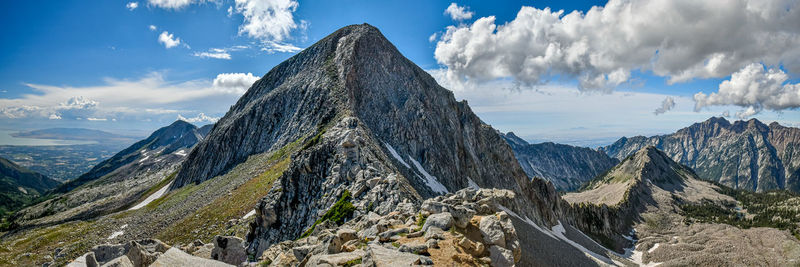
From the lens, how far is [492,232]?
16.4m

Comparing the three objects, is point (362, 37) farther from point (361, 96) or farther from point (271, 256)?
point (271, 256)

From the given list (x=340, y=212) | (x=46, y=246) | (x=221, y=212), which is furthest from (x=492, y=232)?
(x=46, y=246)

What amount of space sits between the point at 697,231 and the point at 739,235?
49.8 ft

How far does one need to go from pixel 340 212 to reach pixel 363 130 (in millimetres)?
27445

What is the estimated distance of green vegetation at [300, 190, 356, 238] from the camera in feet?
93.4

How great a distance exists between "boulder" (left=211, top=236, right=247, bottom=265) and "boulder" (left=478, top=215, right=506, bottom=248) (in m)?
15.0

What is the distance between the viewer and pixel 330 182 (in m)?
37.1

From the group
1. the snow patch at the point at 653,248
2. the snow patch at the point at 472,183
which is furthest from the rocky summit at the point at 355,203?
the snow patch at the point at 653,248

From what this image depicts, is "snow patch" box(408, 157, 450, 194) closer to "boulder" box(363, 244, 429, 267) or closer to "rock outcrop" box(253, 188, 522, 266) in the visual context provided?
"rock outcrop" box(253, 188, 522, 266)

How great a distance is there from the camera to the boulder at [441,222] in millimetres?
16453

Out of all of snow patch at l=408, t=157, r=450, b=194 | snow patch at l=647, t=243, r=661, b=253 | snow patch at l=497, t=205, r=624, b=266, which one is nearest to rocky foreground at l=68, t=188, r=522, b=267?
snow patch at l=497, t=205, r=624, b=266

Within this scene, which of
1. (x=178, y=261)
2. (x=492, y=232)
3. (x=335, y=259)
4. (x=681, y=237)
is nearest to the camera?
(x=335, y=259)

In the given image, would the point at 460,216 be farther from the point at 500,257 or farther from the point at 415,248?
the point at 415,248

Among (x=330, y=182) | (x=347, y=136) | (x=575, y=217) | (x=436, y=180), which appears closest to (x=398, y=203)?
(x=330, y=182)
